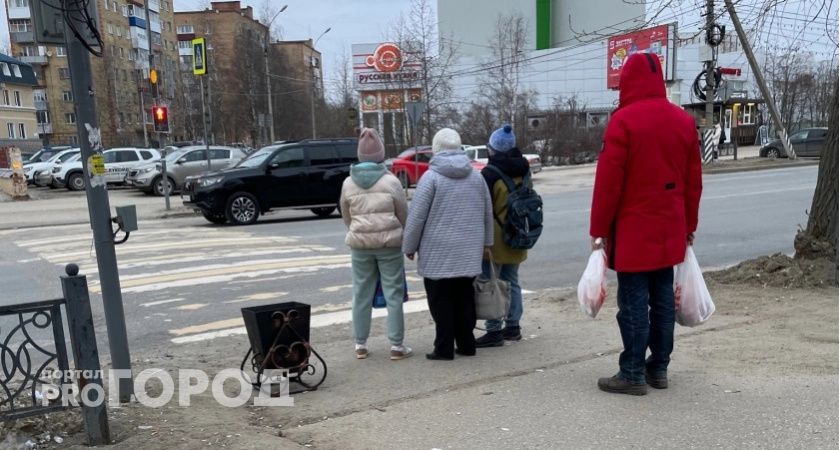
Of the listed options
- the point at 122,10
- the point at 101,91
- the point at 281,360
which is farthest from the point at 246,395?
the point at 122,10

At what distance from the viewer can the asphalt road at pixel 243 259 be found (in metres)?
7.68

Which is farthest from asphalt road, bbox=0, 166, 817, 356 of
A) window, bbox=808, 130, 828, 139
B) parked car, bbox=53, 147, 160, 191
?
window, bbox=808, 130, 828, 139

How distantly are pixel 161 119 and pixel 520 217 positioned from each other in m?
16.7

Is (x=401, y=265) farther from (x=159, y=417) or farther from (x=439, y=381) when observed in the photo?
(x=159, y=417)

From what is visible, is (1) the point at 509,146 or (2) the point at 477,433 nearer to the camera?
(2) the point at 477,433

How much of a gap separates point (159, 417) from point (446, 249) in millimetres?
2228

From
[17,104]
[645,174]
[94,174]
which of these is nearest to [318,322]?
[94,174]

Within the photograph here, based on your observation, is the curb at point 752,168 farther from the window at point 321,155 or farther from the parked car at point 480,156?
the window at point 321,155

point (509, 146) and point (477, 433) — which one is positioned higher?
point (509, 146)

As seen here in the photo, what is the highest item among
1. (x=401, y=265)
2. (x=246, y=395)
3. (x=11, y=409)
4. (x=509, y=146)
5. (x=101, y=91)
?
(x=101, y=91)

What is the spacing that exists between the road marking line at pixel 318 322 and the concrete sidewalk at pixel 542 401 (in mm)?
426

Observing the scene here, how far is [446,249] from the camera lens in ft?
16.0

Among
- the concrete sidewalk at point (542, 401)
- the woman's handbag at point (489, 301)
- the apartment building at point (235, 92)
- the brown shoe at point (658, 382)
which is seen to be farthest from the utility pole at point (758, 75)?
the apartment building at point (235, 92)

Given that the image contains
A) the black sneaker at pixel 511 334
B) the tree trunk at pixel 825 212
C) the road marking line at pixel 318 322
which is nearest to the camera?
the black sneaker at pixel 511 334
